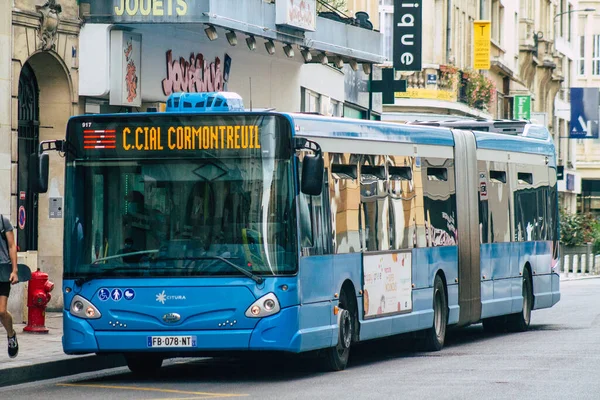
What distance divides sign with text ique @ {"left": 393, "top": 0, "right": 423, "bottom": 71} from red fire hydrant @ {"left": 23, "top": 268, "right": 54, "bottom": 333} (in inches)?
868

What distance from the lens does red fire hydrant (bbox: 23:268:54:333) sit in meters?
18.8

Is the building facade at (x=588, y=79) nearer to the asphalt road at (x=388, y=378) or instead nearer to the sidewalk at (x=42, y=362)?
the asphalt road at (x=388, y=378)

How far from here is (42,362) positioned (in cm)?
1507

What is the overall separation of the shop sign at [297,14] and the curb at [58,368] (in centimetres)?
1120

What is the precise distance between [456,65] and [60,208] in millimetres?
29484

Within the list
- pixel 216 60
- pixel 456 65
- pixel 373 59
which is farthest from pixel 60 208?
pixel 456 65

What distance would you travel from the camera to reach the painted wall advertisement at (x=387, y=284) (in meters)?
16.3

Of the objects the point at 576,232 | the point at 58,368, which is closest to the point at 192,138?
the point at 58,368

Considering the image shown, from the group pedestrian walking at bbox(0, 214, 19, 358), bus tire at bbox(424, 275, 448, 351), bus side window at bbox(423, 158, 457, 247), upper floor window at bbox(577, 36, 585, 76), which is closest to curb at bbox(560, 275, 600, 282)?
bus side window at bbox(423, 158, 457, 247)

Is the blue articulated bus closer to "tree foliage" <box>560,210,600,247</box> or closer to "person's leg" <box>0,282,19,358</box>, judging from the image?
"person's leg" <box>0,282,19,358</box>

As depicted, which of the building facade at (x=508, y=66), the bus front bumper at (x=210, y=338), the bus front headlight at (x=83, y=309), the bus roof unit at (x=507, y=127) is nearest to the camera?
the bus front bumper at (x=210, y=338)

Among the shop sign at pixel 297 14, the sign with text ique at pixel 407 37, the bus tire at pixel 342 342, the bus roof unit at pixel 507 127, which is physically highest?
the sign with text ique at pixel 407 37

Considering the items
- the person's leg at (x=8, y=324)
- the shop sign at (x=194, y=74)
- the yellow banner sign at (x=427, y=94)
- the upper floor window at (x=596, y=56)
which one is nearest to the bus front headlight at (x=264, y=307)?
the person's leg at (x=8, y=324)

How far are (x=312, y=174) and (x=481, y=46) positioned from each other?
38.8 m
